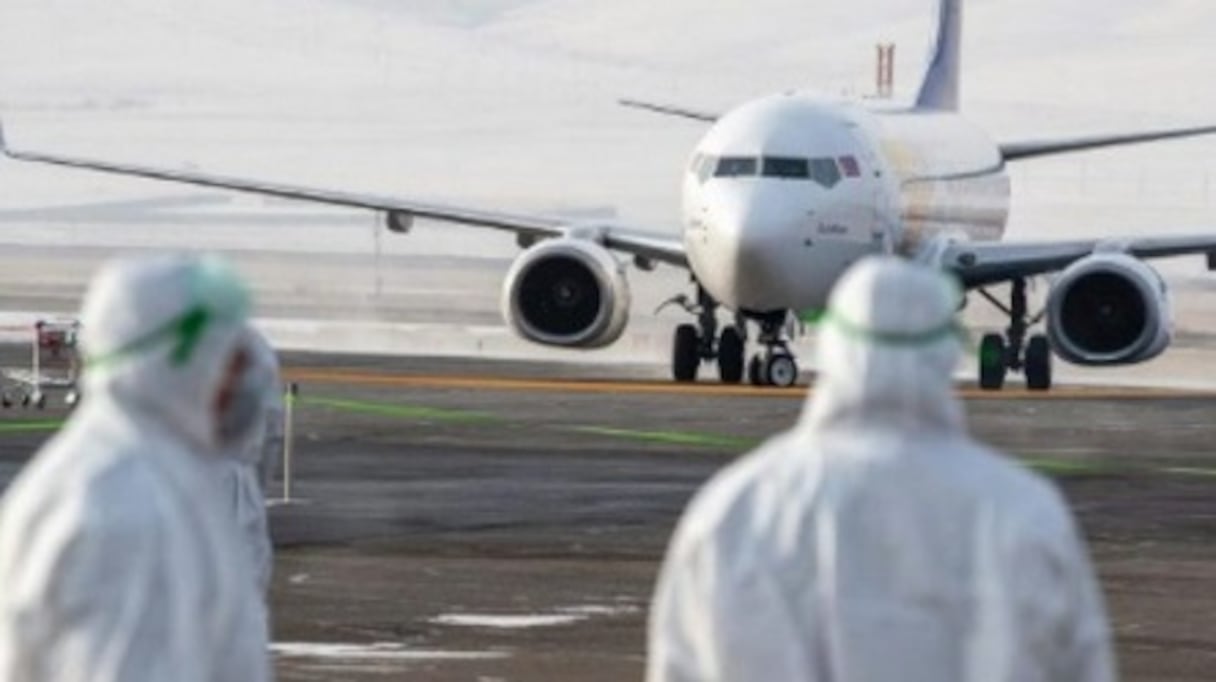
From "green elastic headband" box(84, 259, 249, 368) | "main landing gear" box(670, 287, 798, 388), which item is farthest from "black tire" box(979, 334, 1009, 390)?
"green elastic headband" box(84, 259, 249, 368)

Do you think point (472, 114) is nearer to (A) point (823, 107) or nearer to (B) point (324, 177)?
(B) point (324, 177)

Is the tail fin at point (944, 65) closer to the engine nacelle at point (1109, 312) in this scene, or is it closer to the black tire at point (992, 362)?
the black tire at point (992, 362)

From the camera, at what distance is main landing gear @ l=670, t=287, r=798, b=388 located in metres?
45.0

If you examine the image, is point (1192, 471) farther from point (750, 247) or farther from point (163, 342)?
point (163, 342)

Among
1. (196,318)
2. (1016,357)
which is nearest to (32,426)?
(1016,357)

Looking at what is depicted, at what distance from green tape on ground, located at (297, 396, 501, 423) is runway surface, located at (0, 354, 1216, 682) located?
0.05 metres

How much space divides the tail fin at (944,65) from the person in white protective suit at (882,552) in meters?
47.2

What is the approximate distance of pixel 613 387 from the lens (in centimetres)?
4466

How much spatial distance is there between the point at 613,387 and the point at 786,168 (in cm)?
262

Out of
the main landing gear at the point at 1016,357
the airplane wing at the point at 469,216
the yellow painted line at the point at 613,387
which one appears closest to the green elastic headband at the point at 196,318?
the yellow painted line at the point at 613,387

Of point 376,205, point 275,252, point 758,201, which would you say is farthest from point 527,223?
point 275,252

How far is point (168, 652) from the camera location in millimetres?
7840

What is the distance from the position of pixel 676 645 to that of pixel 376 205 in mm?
43622

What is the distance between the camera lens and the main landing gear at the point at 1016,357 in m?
45.5
